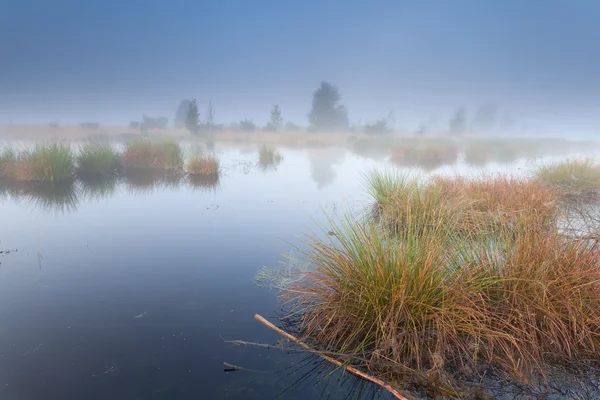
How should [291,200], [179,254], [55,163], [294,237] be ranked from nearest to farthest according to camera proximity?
[179,254] < [294,237] < [291,200] < [55,163]

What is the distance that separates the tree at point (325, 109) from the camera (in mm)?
55750

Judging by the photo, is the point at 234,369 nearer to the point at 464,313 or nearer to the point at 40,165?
the point at 464,313

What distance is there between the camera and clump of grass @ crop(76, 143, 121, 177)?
1271 centimetres

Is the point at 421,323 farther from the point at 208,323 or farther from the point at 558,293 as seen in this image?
the point at 208,323

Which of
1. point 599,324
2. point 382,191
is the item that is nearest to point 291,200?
point 382,191

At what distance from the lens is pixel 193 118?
131 ft

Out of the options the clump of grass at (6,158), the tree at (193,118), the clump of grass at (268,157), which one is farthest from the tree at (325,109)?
the clump of grass at (6,158)

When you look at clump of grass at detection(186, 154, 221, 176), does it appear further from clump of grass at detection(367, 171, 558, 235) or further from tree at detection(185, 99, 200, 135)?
tree at detection(185, 99, 200, 135)

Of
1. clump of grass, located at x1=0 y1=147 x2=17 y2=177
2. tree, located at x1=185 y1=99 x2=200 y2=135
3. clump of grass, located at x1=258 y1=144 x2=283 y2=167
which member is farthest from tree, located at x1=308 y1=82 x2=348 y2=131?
clump of grass, located at x1=0 y1=147 x2=17 y2=177

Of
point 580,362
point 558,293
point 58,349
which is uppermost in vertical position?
point 558,293

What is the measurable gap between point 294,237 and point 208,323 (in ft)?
9.82

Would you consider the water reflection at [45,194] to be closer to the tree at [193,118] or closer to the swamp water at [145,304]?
the swamp water at [145,304]

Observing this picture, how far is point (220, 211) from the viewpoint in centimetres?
821

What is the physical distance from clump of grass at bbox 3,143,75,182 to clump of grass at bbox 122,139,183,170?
2664 mm
